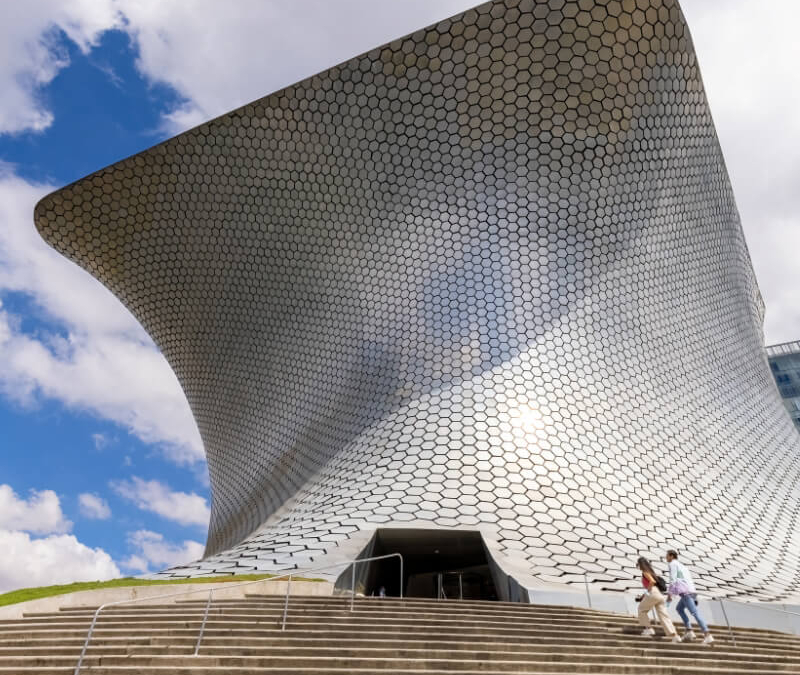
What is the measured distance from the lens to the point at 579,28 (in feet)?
35.6

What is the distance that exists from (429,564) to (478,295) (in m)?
5.44

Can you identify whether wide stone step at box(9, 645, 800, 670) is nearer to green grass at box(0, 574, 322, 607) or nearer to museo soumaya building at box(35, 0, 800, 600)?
green grass at box(0, 574, 322, 607)

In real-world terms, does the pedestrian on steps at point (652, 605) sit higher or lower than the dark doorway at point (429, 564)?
lower

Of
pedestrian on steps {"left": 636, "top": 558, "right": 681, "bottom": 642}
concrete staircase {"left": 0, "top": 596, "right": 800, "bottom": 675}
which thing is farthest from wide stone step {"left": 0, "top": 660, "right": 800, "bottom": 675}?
pedestrian on steps {"left": 636, "top": 558, "right": 681, "bottom": 642}

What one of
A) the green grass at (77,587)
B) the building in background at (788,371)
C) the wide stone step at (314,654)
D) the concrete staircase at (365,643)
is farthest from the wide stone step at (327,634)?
the building in background at (788,371)

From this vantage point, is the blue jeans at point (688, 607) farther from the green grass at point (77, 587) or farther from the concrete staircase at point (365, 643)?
the green grass at point (77, 587)

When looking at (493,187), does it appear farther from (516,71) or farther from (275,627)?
(275,627)

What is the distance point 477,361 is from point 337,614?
6.81 meters

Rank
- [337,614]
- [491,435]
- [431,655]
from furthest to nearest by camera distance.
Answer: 1. [491,435]
2. [337,614]
3. [431,655]

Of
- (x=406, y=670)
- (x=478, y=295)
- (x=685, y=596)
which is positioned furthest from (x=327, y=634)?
(x=478, y=295)

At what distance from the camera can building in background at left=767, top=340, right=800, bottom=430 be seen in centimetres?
3625

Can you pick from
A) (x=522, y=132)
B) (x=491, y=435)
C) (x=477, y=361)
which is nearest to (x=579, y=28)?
(x=522, y=132)

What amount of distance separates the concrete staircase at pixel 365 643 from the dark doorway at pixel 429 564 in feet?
10.7

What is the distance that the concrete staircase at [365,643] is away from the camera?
3549 mm
